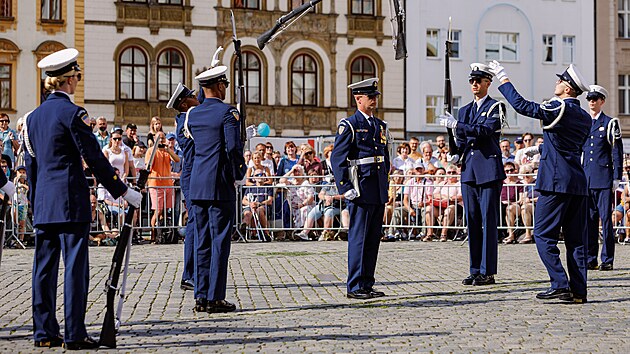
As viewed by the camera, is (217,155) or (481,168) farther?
(481,168)

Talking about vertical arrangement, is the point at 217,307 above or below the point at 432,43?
below

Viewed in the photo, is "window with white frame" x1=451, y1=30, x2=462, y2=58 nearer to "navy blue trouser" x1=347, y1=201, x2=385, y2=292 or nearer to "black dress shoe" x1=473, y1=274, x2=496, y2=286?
"black dress shoe" x1=473, y1=274, x2=496, y2=286

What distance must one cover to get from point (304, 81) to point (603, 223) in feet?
98.9

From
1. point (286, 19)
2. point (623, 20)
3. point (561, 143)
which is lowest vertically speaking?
point (561, 143)

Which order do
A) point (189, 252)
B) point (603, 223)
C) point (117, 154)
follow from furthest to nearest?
point (117, 154), point (603, 223), point (189, 252)

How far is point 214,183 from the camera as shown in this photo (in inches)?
396

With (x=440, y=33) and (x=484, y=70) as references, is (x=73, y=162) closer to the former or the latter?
(x=484, y=70)

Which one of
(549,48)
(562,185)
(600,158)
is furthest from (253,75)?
(562,185)

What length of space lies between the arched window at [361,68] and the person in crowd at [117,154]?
25271 mm

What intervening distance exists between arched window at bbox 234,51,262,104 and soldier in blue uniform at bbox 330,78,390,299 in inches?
1260

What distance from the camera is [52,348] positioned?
7.97 metres

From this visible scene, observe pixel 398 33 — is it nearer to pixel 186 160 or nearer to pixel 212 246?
pixel 186 160

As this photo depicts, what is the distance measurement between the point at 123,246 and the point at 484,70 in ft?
17.4

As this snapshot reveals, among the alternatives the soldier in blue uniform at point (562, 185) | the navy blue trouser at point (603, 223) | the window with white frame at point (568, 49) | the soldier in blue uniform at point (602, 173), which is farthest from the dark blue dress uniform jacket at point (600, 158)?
the window with white frame at point (568, 49)
